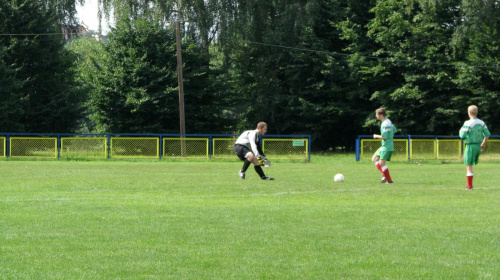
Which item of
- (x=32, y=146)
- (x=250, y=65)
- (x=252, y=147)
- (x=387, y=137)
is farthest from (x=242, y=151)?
(x=250, y=65)

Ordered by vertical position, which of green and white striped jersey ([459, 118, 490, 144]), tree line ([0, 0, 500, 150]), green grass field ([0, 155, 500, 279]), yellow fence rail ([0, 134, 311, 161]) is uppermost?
tree line ([0, 0, 500, 150])

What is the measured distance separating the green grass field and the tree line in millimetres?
30337

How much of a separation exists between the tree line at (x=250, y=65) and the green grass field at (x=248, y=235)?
30337 millimetres

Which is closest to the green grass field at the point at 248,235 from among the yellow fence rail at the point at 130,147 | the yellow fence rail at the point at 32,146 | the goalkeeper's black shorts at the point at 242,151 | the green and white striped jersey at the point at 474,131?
the green and white striped jersey at the point at 474,131

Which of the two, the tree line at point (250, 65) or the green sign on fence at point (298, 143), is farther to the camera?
the tree line at point (250, 65)

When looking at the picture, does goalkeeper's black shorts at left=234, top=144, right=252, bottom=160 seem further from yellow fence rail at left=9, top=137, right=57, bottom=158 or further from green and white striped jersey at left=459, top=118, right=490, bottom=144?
yellow fence rail at left=9, top=137, right=57, bottom=158

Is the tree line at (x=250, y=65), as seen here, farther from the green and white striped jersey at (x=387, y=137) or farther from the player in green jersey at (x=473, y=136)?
the player in green jersey at (x=473, y=136)

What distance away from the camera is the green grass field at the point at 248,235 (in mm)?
6221

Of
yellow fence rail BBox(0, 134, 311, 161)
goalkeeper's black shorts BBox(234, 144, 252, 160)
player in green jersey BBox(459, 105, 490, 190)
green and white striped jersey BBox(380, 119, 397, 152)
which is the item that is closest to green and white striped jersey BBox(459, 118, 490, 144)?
player in green jersey BBox(459, 105, 490, 190)

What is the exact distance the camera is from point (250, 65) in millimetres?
A: 49156

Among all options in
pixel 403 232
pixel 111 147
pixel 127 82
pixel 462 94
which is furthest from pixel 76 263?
pixel 462 94

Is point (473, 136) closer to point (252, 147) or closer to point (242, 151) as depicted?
point (252, 147)

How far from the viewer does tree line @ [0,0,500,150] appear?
143 ft

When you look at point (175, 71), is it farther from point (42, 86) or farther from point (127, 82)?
point (42, 86)
